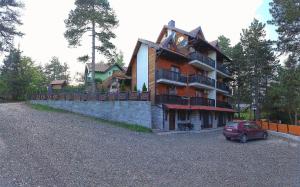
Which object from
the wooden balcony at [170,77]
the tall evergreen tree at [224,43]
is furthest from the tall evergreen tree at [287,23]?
the tall evergreen tree at [224,43]

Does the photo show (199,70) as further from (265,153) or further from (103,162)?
(103,162)

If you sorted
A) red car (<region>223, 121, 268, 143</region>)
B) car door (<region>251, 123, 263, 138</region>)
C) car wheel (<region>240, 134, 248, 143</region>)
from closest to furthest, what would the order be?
red car (<region>223, 121, 268, 143</region>), car wheel (<region>240, 134, 248, 143</region>), car door (<region>251, 123, 263, 138</region>)

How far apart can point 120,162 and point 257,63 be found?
33168 mm

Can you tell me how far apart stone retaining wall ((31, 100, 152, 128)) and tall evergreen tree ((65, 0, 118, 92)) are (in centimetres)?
474

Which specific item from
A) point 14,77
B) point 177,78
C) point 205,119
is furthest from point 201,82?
point 14,77

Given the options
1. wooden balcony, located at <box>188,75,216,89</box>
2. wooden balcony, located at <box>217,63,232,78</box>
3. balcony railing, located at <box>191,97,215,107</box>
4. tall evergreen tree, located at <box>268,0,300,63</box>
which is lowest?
balcony railing, located at <box>191,97,215,107</box>

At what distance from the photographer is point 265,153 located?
1695 cm

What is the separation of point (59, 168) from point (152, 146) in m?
7.47

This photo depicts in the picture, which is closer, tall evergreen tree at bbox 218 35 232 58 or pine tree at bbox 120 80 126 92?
pine tree at bbox 120 80 126 92

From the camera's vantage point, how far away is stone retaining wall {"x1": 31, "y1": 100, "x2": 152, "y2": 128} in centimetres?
2533

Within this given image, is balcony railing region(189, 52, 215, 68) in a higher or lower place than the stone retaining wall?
higher

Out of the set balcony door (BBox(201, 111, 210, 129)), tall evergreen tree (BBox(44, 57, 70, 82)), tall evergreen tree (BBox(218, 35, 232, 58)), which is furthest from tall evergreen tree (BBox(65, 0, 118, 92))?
tall evergreen tree (BBox(44, 57, 70, 82))

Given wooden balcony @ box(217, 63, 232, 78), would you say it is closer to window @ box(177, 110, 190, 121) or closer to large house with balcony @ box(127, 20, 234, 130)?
large house with balcony @ box(127, 20, 234, 130)

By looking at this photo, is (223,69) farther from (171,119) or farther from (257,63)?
(171,119)
